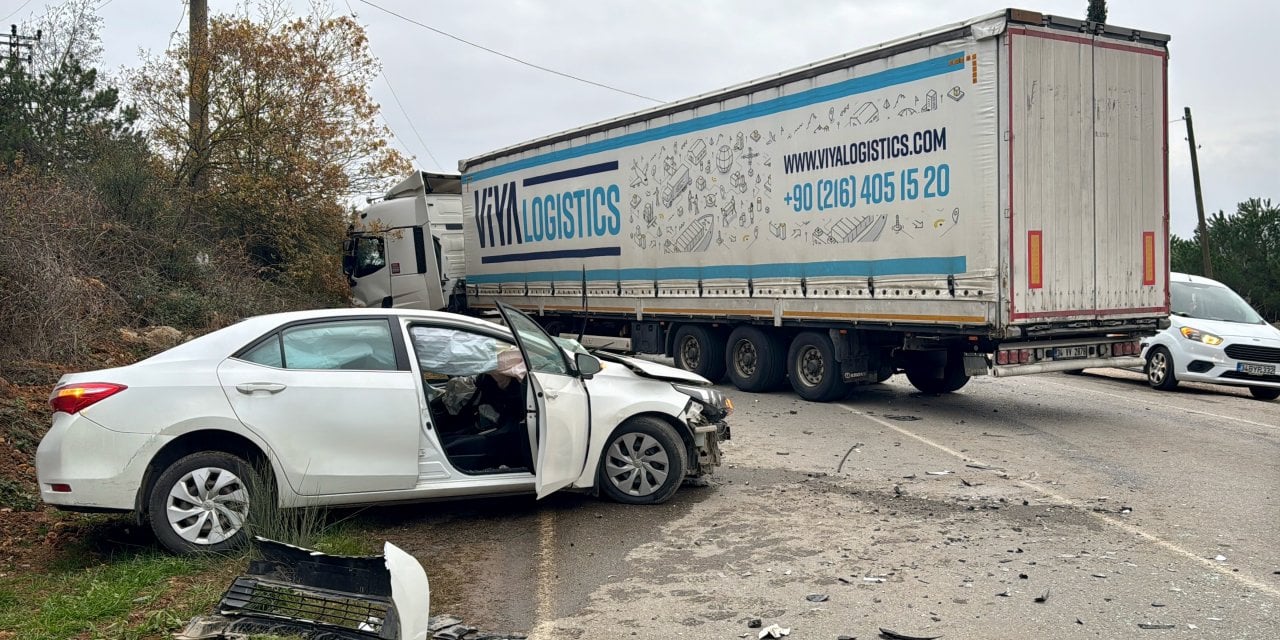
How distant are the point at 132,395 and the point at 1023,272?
26.8 feet

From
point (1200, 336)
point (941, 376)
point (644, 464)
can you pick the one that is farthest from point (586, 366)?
point (1200, 336)

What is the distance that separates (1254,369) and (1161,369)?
1.22 m

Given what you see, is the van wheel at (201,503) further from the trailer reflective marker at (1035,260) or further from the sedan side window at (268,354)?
the trailer reflective marker at (1035,260)

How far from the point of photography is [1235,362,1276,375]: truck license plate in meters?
13.8

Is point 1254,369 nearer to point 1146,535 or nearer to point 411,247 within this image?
point 1146,535

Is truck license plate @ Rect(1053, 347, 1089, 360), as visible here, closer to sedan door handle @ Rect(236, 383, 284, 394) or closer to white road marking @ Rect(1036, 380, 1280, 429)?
white road marking @ Rect(1036, 380, 1280, 429)

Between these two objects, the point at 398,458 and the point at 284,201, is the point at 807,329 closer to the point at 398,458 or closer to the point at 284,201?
the point at 398,458

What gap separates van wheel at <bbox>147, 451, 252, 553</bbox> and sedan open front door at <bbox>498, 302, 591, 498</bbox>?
1.73 meters

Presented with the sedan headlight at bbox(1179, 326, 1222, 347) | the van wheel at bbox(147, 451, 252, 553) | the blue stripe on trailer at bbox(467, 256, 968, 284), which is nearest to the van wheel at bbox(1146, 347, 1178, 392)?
the sedan headlight at bbox(1179, 326, 1222, 347)

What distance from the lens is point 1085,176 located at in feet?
35.8

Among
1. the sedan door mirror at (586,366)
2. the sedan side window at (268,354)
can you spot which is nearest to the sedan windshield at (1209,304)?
the sedan door mirror at (586,366)

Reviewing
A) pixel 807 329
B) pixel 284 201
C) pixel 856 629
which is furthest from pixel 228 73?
pixel 856 629

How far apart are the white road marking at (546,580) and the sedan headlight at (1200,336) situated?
1093 cm

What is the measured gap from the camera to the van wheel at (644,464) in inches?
282
